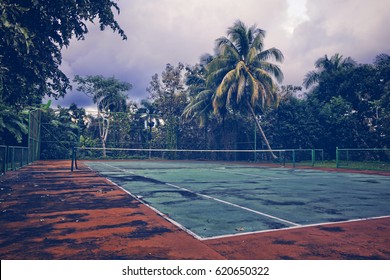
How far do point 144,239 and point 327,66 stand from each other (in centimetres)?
3862

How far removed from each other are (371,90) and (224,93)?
1511 cm

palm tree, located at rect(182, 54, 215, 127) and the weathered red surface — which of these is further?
palm tree, located at rect(182, 54, 215, 127)

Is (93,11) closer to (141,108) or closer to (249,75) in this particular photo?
(249,75)

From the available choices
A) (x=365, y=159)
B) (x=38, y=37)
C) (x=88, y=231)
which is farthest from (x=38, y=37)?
(x=365, y=159)

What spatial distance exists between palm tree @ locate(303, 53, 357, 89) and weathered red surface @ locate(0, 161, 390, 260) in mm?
34385

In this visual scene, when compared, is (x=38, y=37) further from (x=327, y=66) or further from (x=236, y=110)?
Answer: (x=327, y=66)

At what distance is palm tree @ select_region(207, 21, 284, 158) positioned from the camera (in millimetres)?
28156

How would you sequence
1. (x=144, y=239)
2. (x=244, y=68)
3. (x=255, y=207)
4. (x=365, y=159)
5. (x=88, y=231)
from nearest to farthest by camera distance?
1. (x=144, y=239)
2. (x=88, y=231)
3. (x=255, y=207)
4. (x=365, y=159)
5. (x=244, y=68)

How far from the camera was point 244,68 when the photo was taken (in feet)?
93.1

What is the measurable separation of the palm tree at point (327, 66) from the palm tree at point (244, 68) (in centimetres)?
1101

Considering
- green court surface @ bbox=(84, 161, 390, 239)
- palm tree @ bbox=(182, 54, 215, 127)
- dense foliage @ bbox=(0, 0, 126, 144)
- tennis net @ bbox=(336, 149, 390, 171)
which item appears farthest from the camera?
palm tree @ bbox=(182, 54, 215, 127)

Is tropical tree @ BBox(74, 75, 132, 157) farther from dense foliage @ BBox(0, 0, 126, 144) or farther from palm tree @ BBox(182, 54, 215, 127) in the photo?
dense foliage @ BBox(0, 0, 126, 144)

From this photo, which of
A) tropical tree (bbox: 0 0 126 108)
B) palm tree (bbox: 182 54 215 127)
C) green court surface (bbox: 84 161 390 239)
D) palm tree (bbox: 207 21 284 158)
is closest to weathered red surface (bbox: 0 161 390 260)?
green court surface (bbox: 84 161 390 239)

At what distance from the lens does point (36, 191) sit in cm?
977
